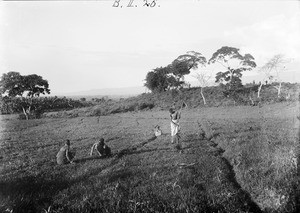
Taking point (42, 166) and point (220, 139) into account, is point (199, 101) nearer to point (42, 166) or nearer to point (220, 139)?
point (220, 139)

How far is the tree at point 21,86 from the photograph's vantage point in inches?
1843

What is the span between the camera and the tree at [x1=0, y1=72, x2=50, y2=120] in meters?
46.8

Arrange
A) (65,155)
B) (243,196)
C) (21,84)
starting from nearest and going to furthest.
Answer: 1. (243,196)
2. (65,155)
3. (21,84)

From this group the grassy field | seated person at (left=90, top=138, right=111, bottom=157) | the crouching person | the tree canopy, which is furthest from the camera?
the tree canopy

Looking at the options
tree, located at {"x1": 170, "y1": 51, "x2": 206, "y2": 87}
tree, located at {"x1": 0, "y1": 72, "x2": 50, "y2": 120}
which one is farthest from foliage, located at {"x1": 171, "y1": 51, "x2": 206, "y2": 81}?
tree, located at {"x1": 0, "y1": 72, "x2": 50, "y2": 120}

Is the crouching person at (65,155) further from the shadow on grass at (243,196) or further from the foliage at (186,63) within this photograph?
the foliage at (186,63)

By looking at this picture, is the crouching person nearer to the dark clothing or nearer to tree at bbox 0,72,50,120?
the dark clothing

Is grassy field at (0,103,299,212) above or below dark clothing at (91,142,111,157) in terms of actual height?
below

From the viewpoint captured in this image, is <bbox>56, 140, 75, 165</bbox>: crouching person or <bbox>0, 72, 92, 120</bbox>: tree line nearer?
<bbox>56, 140, 75, 165</bbox>: crouching person

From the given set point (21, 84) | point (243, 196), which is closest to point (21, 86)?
point (21, 84)

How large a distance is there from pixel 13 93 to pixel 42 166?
42.6 meters

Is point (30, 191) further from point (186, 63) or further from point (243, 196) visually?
point (186, 63)

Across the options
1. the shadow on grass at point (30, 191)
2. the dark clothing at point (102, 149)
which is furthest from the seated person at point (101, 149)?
the shadow on grass at point (30, 191)

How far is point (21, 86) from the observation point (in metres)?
48.6
